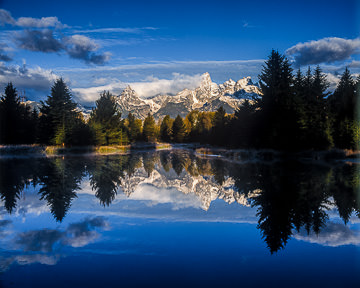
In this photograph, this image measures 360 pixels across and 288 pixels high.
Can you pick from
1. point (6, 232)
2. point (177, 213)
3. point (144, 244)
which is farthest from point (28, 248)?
point (177, 213)

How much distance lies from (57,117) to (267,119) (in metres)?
42.7

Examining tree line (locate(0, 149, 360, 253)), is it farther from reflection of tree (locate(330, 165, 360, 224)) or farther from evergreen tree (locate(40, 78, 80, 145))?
evergreen tree (locate(40, 78, 80, 145))

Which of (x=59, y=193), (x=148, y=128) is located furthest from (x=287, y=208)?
(x=148, y=128)

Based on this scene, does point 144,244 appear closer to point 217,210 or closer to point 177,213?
point 177,213

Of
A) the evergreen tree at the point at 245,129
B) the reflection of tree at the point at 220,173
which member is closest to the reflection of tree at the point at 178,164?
the reflection of tree at the point at 220,173

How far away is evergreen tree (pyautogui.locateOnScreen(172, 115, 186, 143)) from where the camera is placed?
136m

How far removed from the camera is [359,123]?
149ft

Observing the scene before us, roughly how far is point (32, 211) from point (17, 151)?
182ft

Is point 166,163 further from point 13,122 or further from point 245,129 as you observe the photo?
point 13,122

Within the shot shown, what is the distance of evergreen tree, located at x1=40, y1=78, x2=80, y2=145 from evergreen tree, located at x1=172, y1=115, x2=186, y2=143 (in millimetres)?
67720

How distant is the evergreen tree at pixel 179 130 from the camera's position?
445 ft

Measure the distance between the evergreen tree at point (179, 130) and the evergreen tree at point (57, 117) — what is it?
6772 cm

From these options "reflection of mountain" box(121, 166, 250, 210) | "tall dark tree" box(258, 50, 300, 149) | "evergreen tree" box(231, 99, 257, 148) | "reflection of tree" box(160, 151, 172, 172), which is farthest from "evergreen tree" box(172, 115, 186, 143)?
"reflection of mountain" box(121, 166, 250, 210)

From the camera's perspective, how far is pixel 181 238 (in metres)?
9.04
